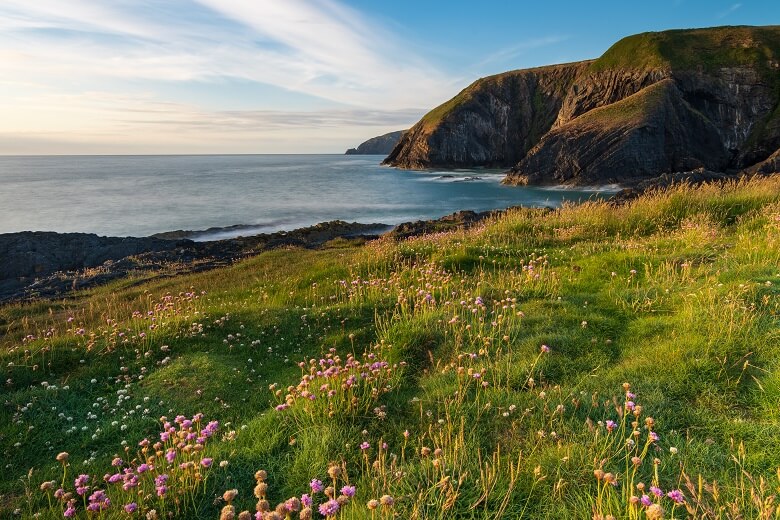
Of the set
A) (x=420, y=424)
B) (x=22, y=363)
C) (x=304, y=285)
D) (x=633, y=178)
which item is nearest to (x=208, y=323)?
(x=22, y=363)

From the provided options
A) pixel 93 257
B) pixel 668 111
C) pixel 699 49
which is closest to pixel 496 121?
pixel 699 49

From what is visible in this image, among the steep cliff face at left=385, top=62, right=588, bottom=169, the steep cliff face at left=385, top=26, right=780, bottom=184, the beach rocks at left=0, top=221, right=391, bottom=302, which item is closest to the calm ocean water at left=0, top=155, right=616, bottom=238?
the beach rocks at left=0, top=221, right=391, bottom=302

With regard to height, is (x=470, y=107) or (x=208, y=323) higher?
(x=470, y=107)

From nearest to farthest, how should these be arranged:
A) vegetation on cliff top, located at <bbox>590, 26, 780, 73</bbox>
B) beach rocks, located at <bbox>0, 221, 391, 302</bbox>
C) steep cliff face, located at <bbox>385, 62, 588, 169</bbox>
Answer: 1. beach rocks, located at <bbox>0, 221, 391, 302</bbox>
2. vegetation on cliff top, located at <bbox>590, 26, 780, 73</bbox>
3. steep cliff face, located at <bbox>385, 62, 588, 169</bbox>

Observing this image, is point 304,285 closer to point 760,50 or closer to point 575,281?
point 575,281

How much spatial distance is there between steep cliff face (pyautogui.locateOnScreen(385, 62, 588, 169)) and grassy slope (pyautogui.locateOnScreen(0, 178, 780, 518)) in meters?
127

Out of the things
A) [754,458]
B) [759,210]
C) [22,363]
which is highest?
[759,210]

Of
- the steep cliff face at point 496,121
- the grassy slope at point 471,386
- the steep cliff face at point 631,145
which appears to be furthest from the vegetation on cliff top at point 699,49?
the grassy slope at point 471,386

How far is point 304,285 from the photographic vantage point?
12336 mm

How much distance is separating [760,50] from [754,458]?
4749 inches

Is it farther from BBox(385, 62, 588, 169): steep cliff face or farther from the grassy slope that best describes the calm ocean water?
BBox(385, 62, 588, 169): steep cliff face

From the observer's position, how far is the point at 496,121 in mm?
137750

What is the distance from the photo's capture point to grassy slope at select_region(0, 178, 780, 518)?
3.73 meters

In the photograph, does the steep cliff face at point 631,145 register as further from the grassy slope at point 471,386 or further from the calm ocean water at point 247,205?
the grassy slope at point 471,386
